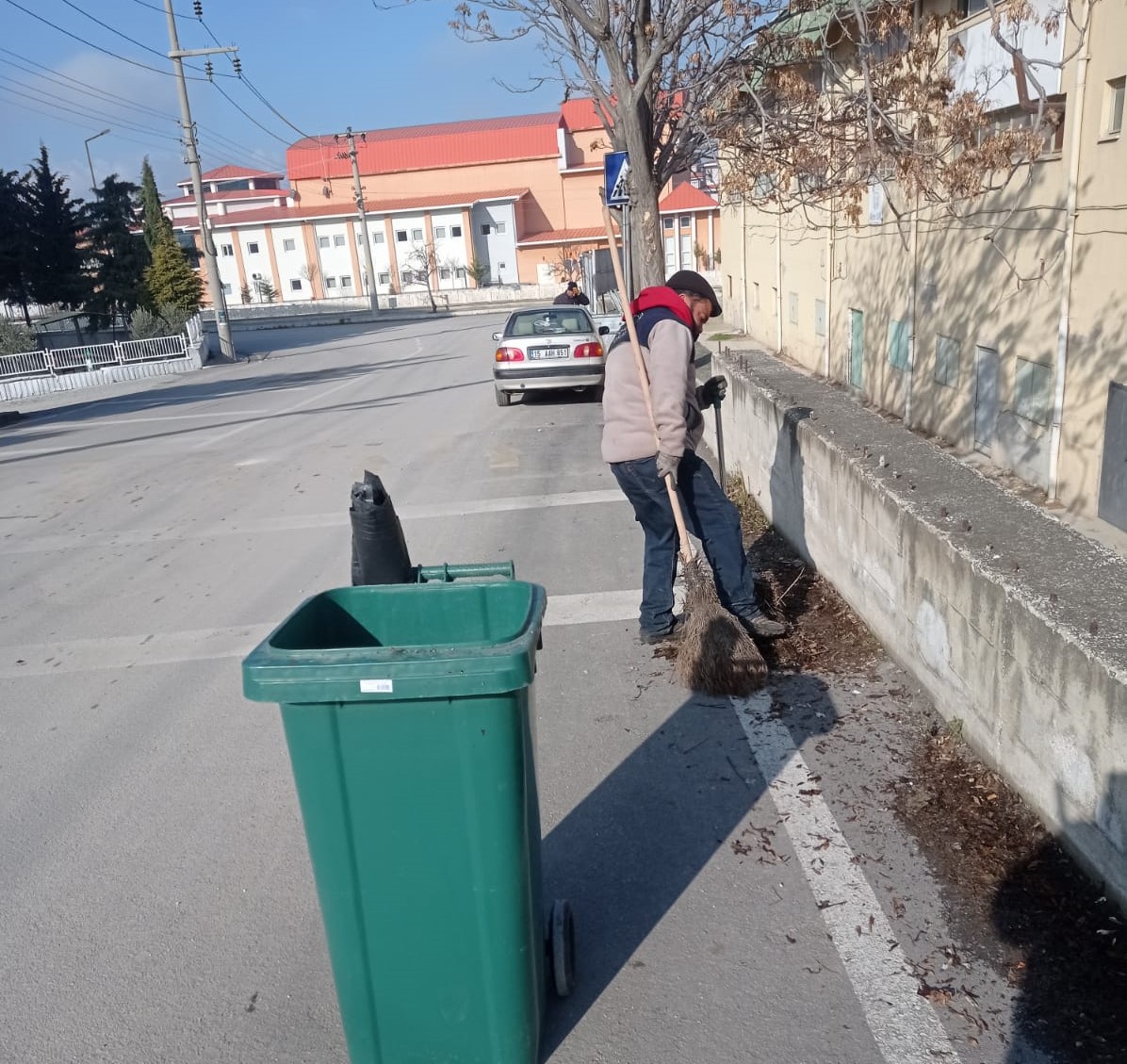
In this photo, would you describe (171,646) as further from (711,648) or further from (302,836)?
(711,648)

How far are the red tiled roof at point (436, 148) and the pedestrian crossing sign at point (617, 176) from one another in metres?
61.1

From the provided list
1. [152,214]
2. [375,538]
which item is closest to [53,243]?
[152,214]

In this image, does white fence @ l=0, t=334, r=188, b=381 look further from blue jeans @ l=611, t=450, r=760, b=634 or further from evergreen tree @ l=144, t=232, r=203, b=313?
blue jeans @ l=611, t=450, r=760, b=634

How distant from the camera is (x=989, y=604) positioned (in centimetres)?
355

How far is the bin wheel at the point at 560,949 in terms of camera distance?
280 centimetres

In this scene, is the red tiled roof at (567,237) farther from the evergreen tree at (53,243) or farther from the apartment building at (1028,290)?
the apartment building at (1028,290)

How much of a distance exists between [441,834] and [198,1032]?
1.14 metres

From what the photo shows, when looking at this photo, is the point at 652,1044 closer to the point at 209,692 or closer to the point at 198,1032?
the point at 198,1032

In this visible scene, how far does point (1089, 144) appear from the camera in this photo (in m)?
6.77

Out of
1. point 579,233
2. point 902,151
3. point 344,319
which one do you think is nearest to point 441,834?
point 902,151

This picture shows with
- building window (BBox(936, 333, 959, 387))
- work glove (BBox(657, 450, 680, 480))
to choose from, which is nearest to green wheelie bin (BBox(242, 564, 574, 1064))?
work glove (BBox(657, 450, 680, 480))

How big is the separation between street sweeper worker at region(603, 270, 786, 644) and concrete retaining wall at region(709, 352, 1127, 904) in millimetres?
664

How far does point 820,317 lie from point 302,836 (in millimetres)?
12508

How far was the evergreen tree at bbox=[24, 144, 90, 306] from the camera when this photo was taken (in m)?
36.2
